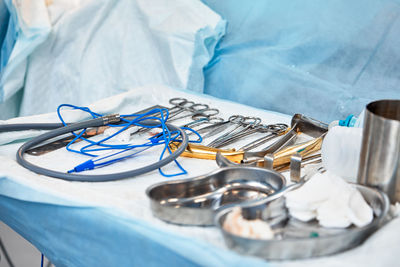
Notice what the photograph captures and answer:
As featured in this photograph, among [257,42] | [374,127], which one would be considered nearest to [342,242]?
[374,127]

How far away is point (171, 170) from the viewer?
2.38 feet

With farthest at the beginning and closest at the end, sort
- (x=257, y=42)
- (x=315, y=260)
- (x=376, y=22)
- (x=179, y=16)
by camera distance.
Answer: (x=179, y=16)
(x=257, y=42)
(x=376, y=22)
(x=315, y=260)

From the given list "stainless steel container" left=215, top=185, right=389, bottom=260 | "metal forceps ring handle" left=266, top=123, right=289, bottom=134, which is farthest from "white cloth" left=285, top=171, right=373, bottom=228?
"metal forceps ring handle" left=266, top=123, right=289, bottom=134

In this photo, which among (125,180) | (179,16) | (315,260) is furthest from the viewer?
(179,16)

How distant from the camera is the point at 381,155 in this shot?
1.79 feet

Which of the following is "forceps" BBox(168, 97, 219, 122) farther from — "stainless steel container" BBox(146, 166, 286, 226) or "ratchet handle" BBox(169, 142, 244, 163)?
"stainless steel container" BBox(146, 166, 286, 226)

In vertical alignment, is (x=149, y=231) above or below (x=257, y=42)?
below

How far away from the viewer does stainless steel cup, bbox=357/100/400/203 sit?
1.74 feet

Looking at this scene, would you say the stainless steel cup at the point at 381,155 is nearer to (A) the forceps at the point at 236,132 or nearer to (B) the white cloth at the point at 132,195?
(B) the white cloth at the point at 132,195

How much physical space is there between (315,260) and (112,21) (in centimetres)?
122

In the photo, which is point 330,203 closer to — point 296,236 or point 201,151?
point 296,236

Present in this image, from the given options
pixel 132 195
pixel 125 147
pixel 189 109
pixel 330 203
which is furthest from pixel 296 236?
pixel 189 109

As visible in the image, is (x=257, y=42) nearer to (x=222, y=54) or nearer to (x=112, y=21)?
(x=222, y=54)

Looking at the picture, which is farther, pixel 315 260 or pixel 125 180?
pixel 125 180
